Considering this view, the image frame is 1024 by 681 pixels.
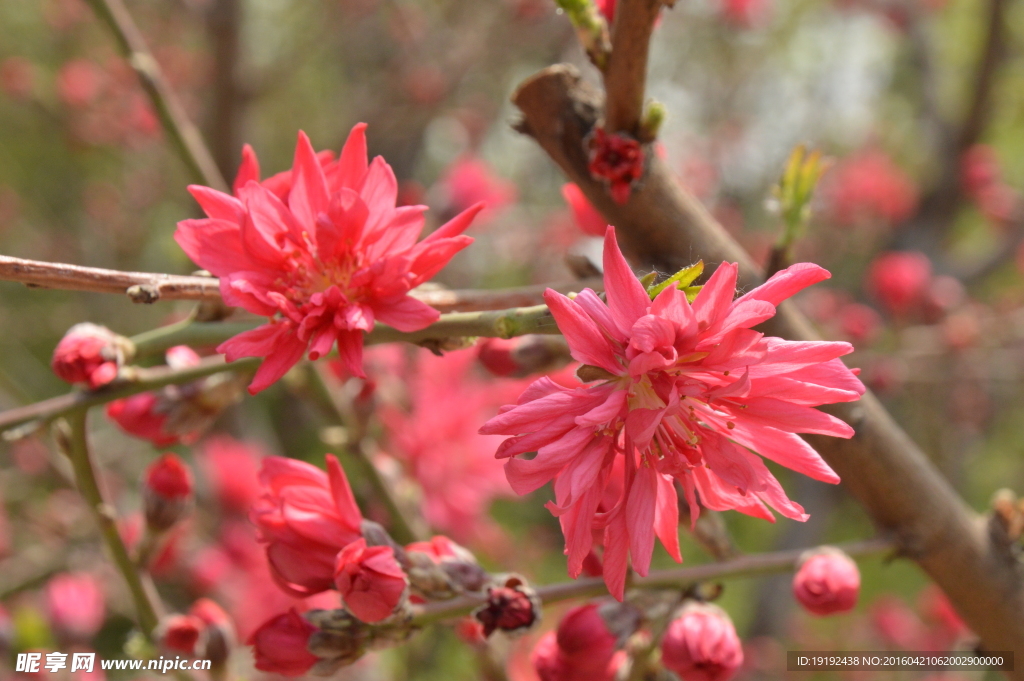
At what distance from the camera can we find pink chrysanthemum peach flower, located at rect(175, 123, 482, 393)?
37.2 inches

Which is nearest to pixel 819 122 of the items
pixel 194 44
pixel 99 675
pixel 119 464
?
pixel 194 44

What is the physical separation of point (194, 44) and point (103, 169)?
1.44m

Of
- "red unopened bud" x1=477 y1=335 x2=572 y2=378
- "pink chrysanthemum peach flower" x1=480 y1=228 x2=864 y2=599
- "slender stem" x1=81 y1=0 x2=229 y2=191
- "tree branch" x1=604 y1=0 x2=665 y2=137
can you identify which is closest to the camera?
"pink chrysanthemum peach flower" x1=480 y1=228 x2=864 y2=599

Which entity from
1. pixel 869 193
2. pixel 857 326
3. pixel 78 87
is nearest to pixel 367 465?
pixel 857 326

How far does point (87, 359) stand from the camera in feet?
3.61

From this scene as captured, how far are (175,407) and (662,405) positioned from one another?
38.3 inches

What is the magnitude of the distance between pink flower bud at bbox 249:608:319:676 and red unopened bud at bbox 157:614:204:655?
12.9 inches

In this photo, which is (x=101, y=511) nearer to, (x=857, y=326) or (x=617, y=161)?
(x=617, y=161)

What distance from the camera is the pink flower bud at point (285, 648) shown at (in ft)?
3.59

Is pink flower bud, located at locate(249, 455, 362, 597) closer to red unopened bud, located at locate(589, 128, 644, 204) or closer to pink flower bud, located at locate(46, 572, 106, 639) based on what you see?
red unopened bud, located at locate(589, 128, 644, 204)

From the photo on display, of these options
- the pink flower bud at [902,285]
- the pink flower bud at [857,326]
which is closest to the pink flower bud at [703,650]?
the pink flower bud at [857,326]

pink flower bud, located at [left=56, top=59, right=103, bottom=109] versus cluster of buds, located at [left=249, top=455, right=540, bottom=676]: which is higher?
pink flower bud, located at [left=56, top=59, right=103, bottom=109]

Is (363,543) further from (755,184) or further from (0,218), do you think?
(755,184)

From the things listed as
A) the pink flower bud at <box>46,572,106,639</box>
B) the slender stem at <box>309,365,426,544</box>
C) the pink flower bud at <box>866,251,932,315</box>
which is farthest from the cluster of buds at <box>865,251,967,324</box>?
the pink flower bud at <box>46,572,106,639</box>
